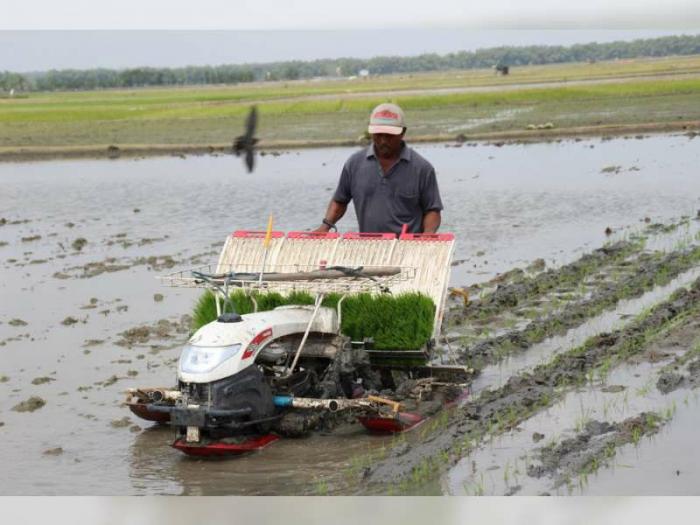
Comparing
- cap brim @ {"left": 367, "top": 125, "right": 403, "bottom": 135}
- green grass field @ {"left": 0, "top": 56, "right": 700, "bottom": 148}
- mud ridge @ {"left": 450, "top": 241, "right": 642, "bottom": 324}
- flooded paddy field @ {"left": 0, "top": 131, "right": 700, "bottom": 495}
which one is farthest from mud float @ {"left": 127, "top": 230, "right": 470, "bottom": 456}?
green grass field @ {"left": 0, "top": 56, "right": 700, "bottom": 148}

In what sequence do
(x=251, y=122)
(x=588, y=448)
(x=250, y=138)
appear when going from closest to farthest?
(x=251, y=122)
(x=250, y=138)
(x=588, y=448)

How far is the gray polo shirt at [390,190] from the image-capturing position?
7.98 meters

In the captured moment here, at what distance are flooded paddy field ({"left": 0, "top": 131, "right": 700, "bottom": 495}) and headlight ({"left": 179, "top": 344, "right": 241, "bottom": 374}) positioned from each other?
2.05ft

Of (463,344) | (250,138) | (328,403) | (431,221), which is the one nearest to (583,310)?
(463,344)

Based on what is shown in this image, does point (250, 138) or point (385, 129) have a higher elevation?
point (250, 138)

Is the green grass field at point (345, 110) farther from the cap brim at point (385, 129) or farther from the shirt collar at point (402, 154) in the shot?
the cap brim at point (385, 129)

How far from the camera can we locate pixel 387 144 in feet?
25.6

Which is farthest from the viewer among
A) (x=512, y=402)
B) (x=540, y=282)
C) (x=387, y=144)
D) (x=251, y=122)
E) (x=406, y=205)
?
(x=540, y=282)

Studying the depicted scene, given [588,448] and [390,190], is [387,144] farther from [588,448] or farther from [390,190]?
[588,448]

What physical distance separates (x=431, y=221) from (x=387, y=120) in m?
0.82

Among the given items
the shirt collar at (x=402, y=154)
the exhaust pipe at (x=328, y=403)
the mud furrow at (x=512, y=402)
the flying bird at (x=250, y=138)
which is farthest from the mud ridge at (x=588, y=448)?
the flying bird at (x=250, y=138)

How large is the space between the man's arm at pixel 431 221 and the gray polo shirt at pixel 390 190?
3cm

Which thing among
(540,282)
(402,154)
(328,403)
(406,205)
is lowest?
(540,282)

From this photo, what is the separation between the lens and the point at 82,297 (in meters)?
13.1
